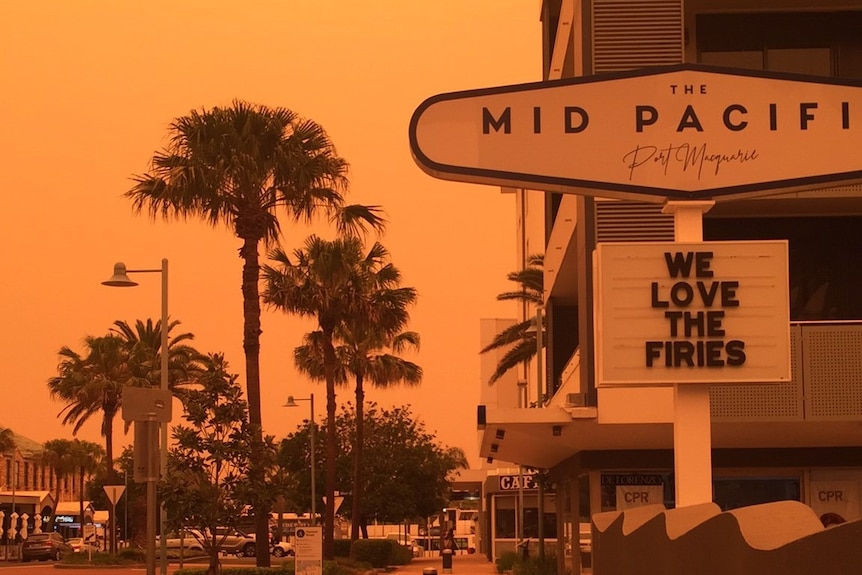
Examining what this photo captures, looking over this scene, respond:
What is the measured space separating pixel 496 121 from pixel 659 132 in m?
1.66

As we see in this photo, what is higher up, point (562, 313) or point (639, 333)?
point (562, 313)

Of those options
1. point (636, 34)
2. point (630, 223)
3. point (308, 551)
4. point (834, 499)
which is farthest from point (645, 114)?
point (308, 551)

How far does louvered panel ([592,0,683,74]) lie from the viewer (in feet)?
81.7

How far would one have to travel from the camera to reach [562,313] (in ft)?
121

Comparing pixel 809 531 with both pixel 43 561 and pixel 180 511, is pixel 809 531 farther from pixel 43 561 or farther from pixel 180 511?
pixel 43 561

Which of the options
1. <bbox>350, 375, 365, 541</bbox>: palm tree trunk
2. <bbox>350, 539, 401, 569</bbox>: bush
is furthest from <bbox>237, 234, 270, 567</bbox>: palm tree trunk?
<bbox>350, 539, 401, 569</bbox>: bush

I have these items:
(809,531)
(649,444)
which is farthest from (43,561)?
(809,531)

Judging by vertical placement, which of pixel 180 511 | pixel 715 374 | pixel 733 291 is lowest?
pixel 180 511

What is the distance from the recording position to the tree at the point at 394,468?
6812 cm

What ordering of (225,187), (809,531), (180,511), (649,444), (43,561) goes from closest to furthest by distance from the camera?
1. (809,531)
2. (649,444)
3. (180,511)
4. (225,187)
5. (43,561)

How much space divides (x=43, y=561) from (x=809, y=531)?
237 feet

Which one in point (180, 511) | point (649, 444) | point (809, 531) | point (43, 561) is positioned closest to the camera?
point (809, 531)

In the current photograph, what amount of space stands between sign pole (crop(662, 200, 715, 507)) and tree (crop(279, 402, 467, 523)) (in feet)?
180

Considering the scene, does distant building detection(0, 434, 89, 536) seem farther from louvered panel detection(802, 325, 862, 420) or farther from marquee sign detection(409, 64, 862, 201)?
marquee sign detection(409, 64, 862, 201)
